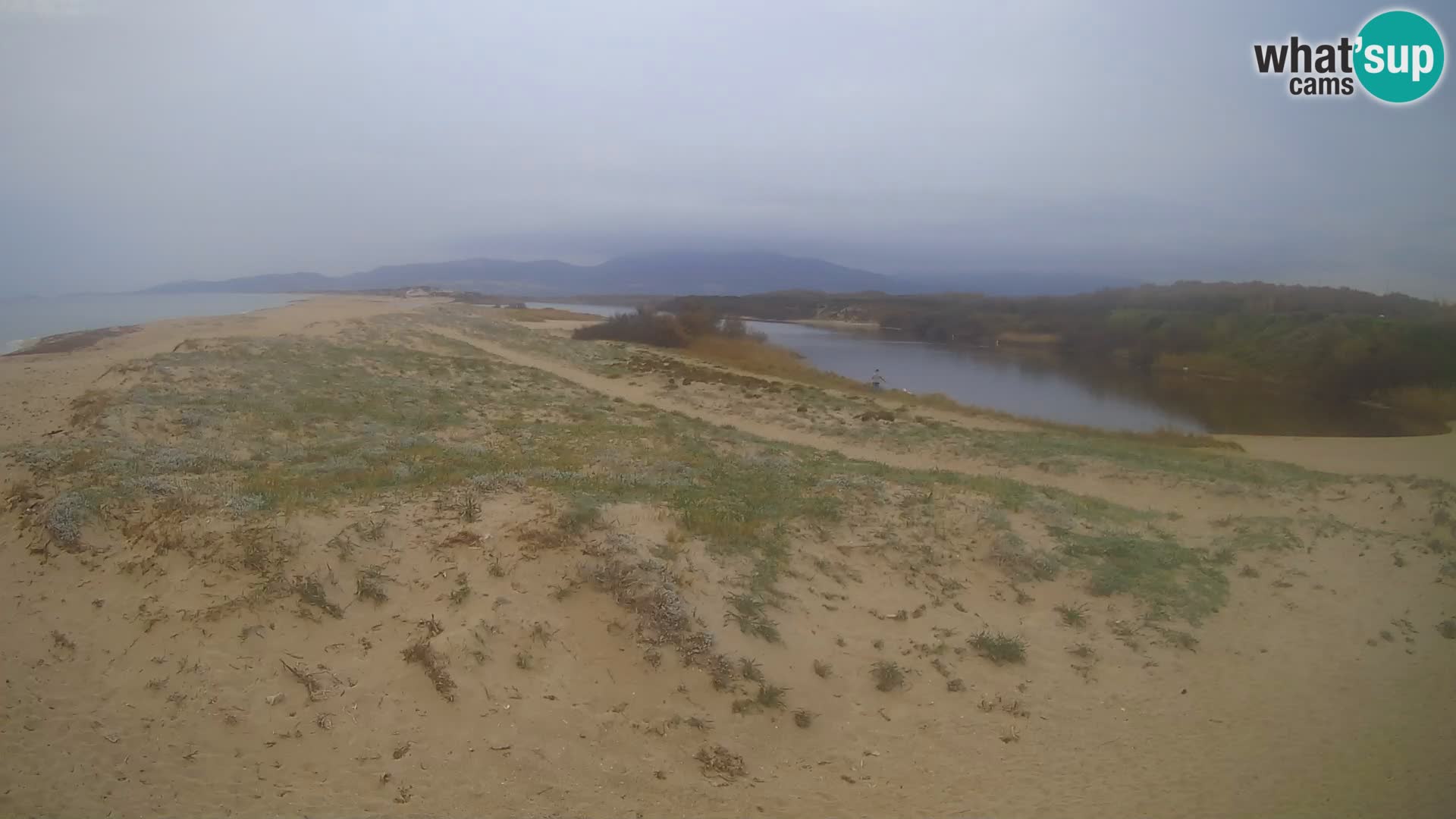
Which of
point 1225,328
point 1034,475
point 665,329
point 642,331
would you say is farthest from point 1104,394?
point 1034,475

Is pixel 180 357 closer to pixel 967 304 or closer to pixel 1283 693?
pixel 1283 693

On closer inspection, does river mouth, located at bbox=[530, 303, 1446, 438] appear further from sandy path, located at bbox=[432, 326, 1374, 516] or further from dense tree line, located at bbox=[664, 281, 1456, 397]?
sandy path, located at bbox=[432, 326, 1374, 516]

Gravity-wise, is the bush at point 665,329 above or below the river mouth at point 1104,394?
above

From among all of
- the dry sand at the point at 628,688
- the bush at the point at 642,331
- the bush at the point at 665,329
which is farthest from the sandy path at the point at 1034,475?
the bush at the point at 665,329

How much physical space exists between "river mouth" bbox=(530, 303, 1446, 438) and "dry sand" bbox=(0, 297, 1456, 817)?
1798 cm

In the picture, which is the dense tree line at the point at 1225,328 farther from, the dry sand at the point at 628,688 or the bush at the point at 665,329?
the dry sand at the point at 628,688

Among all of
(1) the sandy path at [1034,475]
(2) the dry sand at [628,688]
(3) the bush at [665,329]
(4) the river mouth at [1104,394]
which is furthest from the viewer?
(3) the bush at [665,329]

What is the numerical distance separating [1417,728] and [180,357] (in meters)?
18.8

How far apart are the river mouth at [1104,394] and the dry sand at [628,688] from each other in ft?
59.0

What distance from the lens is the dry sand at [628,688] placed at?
4152 millimetres

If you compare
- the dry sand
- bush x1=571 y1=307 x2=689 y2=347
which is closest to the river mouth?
bush x1=571 y1=307 x2=689 y2=347

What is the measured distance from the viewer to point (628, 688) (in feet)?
16.4

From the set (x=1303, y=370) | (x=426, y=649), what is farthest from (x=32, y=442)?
(x=1303, y=370)

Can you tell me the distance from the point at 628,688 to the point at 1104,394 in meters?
31.0
